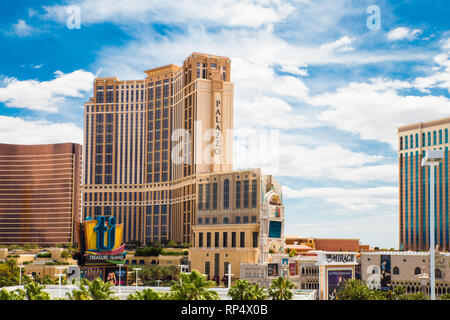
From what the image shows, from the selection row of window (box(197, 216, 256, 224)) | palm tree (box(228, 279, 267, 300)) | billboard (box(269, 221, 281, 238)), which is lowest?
palm tree (box(228, 279, 267, 300))

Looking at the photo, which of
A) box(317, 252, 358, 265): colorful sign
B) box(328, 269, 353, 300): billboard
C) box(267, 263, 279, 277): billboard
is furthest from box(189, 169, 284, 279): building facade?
box(328, 269, 353, 300): billboard

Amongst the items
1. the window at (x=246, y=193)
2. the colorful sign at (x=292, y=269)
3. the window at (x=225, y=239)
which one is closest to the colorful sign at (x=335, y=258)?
the colorful sign at (x=292, y=269)

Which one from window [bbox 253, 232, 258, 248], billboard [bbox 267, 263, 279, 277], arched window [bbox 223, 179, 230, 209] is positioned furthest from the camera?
arched window [bbox 223, 179, 230, 209]

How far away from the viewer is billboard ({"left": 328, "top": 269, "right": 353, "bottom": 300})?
130 m

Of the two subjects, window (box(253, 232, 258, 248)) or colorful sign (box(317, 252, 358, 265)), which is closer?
colorful sign (box(317, 252, 358, 265))

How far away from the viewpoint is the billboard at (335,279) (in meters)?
130

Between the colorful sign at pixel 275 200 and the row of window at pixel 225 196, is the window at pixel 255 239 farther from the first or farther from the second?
the colorful sign at pixel 275 200

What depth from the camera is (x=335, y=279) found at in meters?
132

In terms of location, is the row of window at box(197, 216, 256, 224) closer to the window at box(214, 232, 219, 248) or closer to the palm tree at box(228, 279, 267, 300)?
the window at box(214, 232, 219, 248)

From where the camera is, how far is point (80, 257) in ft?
463
